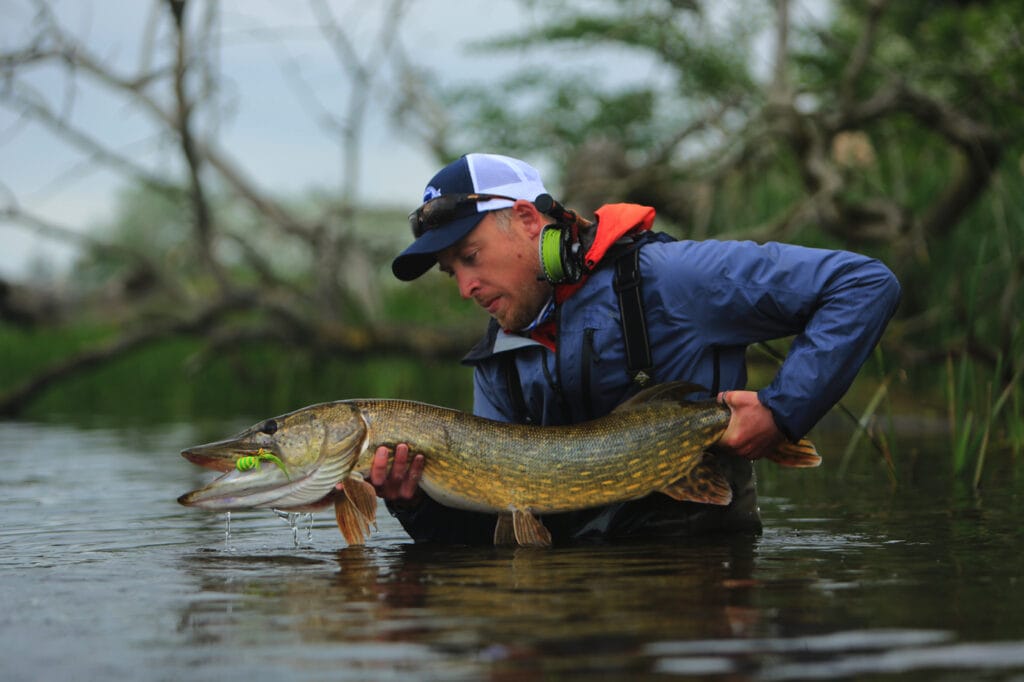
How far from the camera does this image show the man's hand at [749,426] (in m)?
3.91

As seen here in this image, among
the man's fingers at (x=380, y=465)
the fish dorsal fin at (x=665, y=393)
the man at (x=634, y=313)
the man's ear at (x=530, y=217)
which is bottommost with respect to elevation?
the man's fingers at (x=380, y=465)

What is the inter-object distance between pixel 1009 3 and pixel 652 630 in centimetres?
1528

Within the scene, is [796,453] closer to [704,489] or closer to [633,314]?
[704,489]

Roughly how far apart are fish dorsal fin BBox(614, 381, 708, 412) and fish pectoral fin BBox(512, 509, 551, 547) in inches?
18.7

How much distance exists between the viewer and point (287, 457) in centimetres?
404

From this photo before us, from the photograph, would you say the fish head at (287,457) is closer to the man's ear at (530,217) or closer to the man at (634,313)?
the man at (634,313)

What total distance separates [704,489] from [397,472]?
959mm

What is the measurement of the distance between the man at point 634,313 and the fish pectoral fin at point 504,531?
268 millimetres

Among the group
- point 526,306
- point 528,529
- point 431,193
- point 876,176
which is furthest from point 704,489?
point 876,176

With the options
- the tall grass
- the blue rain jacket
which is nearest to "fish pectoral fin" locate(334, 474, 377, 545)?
the blue rain jacket

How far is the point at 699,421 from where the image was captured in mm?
3953

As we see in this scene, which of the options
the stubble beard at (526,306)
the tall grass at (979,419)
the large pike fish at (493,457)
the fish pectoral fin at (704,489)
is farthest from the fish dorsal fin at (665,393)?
the tall grass at (979,419)

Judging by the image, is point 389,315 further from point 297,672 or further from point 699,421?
point 297,672

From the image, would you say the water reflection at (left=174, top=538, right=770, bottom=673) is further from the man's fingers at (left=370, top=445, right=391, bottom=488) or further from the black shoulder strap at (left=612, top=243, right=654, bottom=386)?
the black shoulder strap at (left=612, top=243, right=654, bottom=386)
